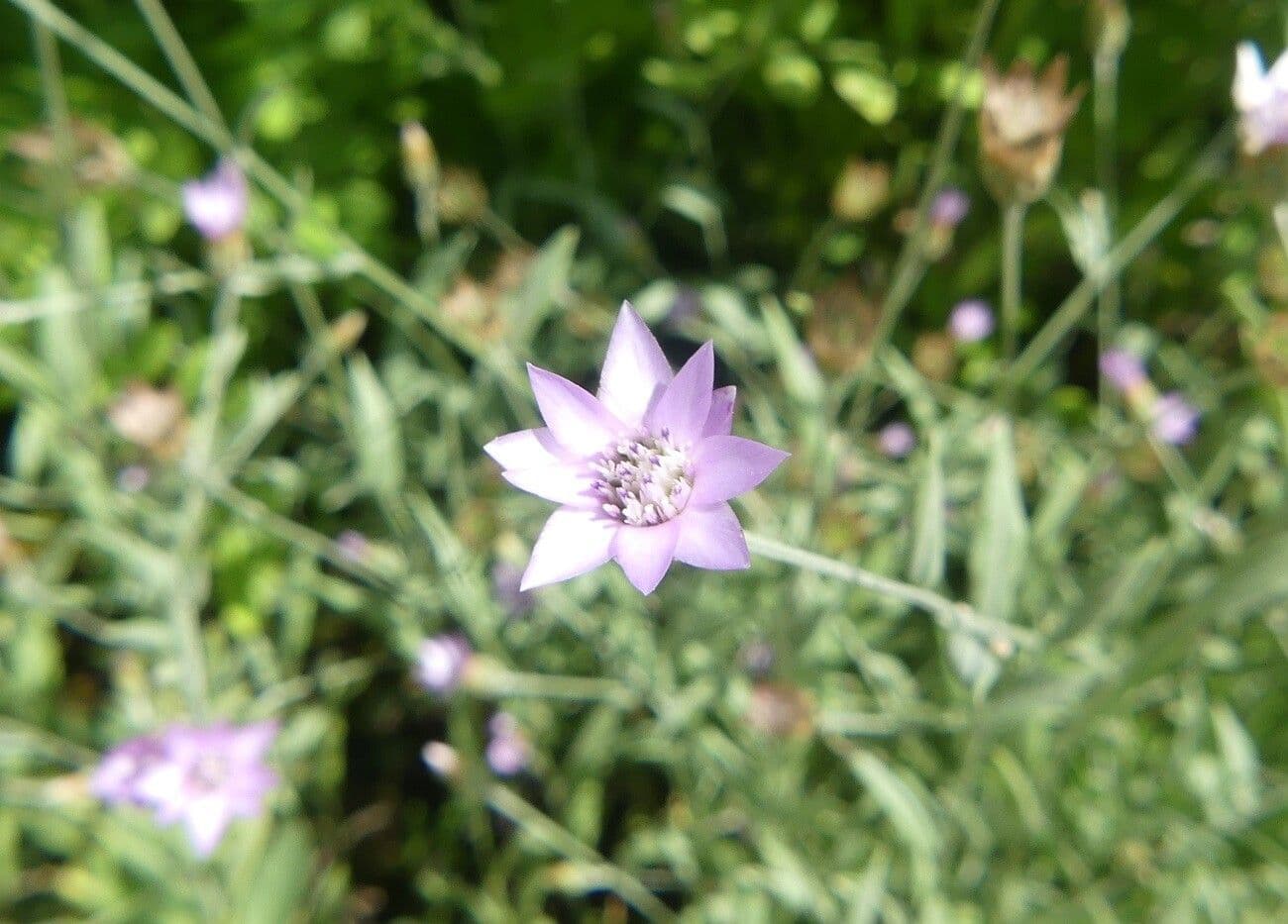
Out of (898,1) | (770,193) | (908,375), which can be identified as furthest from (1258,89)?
(770,193)

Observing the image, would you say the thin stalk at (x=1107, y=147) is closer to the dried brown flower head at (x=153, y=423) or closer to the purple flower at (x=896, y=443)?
the purple flower at (x=896, y=443)

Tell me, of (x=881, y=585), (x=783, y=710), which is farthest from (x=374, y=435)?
(x=881, y=585)

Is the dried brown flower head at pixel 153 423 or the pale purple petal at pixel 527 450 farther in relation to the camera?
the dried brown flower head at pixel 153 423

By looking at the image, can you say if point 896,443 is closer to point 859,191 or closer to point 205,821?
point 859,191

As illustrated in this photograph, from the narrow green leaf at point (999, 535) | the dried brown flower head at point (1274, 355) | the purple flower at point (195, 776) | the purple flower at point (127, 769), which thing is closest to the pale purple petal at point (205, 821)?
the purple flower at point (195, 776)

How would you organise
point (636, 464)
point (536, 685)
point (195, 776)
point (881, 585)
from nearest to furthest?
point (881, 585)
point (636, 464)
point (195, 776)
point (536, 685)

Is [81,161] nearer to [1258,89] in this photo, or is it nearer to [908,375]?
[908,375]
